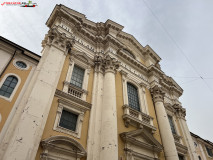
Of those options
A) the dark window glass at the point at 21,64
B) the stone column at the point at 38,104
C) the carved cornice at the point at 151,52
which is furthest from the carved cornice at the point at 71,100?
the carved cornice at the point at 151,52

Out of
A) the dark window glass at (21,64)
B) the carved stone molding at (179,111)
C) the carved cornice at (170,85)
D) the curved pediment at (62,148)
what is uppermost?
the carved cornice at (170,85)

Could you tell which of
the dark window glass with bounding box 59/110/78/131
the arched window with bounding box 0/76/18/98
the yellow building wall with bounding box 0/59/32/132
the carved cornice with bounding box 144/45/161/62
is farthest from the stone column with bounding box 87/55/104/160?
the carved cornice with bounding box 144/45/161/62

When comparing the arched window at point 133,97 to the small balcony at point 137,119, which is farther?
the arched window at point 133,97

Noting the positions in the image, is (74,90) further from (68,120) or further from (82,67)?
(82,67)

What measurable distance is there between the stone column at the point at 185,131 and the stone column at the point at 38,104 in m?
14.5

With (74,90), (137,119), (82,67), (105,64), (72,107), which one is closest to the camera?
(72,107)

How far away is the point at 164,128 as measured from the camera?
1427cm

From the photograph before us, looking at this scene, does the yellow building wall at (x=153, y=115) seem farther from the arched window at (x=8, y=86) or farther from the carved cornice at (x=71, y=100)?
the arched window at (x=8, y=86)

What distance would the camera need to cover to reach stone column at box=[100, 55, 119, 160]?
9185mm

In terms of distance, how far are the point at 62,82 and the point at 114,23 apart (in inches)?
400

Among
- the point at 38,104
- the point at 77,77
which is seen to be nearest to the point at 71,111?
the point at 38,104

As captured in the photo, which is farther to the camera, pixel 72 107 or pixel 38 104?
pixel 72 107

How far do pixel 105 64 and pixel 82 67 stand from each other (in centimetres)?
209

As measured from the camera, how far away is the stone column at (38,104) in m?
6.82
